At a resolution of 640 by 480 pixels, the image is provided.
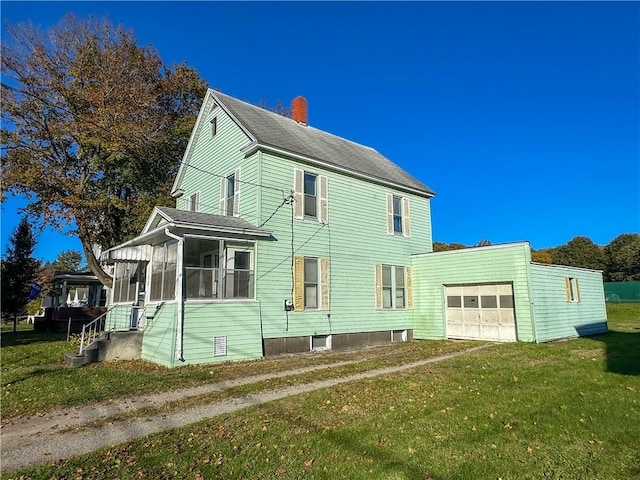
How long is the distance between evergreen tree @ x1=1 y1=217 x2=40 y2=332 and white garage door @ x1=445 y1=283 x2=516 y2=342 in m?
26.4

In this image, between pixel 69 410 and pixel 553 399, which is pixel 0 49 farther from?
pixel 553 399

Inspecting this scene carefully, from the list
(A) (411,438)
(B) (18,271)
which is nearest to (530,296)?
(A) (411,438)

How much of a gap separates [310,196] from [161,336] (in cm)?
697

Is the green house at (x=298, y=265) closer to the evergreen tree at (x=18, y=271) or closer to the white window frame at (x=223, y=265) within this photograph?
the white window frame at (x=223, y=265)

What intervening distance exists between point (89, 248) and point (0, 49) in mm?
10119

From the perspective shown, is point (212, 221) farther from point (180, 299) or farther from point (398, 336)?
point (398, 336)

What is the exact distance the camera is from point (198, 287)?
11.6 meters

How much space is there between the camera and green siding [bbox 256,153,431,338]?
43.2 feet

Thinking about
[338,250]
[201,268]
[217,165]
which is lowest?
[201,268]

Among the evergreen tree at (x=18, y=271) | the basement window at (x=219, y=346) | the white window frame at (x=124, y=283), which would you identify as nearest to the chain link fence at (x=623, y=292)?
the basement window at (x=219, y=346)

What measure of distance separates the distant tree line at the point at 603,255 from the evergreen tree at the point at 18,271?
144 feet

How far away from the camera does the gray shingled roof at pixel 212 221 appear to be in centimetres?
1142

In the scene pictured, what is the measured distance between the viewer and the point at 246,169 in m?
14.1

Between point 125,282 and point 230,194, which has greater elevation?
point 230,194
